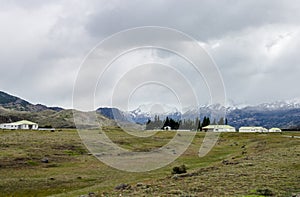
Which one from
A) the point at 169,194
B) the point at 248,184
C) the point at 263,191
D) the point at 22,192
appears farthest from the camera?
the point at 22,192

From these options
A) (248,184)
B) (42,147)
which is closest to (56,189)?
(248,184)

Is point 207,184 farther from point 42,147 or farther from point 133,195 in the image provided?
point 42,147

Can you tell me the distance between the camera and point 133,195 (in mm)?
31578

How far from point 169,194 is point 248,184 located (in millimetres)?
7426

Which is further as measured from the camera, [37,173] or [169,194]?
[37,173]

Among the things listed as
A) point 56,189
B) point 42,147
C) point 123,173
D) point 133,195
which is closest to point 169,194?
point 133,195

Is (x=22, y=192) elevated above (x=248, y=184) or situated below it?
below

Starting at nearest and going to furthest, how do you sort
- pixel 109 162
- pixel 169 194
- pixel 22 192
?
pixel 169 194 → pixel 22 192 → pixel 109 162

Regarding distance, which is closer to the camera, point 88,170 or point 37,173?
point 37,173

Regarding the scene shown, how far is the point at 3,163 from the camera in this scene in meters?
60.3

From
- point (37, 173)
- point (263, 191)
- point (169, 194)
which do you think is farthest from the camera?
point (37, 173)

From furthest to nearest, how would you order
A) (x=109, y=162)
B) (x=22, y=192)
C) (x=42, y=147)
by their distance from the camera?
(x=42, y=147) → (x=109, y=162) → (x=22, y=192)

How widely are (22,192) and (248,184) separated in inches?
984

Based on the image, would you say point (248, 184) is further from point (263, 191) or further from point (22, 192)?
point (22, 192)
